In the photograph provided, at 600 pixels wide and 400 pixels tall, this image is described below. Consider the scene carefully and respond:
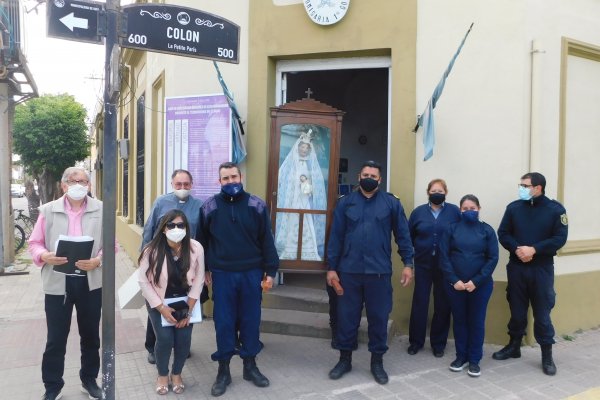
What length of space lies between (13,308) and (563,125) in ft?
25.2

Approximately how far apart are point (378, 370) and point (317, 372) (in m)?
Result: 0.59

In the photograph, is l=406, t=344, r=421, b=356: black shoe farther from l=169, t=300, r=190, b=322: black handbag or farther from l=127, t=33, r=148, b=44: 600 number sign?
l=127, t=33, r=148, b=44: 600 number sign

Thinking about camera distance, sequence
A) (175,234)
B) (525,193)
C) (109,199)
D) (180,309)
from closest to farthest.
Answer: (109,199)
(175,234)
(180,309)
(525,193)

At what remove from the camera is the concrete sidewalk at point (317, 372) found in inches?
157

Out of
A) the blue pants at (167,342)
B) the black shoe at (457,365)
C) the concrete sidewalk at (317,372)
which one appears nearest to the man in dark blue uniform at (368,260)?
the concrete sidewalk at (317,372)

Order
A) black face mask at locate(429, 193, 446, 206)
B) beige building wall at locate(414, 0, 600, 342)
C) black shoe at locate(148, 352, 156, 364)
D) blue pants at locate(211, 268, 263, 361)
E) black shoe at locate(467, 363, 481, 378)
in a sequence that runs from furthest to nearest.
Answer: beige building wall at locate(414, 0, 600, 342)
black face mask at locate(429, 193, 446, 206)
black shoe at locate(148, 352, 156, 364)
black shoe at locate(467, 363, 481, 378)
blue pants at locate(211, 268, 263, 361)

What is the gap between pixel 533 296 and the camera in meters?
4.58

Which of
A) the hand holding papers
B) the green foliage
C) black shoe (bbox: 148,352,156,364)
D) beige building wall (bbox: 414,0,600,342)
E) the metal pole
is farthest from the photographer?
the green foliage

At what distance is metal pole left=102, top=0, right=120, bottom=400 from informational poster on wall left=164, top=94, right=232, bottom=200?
268 centimetres

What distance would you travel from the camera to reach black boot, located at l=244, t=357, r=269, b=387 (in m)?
4.14

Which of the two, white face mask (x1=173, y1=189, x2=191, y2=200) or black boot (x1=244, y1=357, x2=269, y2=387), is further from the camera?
white face mask (x1=173, y1=189, x2=191, y2=200)

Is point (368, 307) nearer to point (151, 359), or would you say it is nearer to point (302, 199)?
point (302, 199)

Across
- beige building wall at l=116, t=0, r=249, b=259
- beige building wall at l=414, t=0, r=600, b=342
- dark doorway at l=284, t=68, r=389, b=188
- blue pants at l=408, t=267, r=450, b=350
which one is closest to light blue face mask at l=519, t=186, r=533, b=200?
beige building wall at l=414, t=0, r=600, b=342

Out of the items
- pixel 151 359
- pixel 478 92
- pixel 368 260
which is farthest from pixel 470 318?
pixel 151 359
